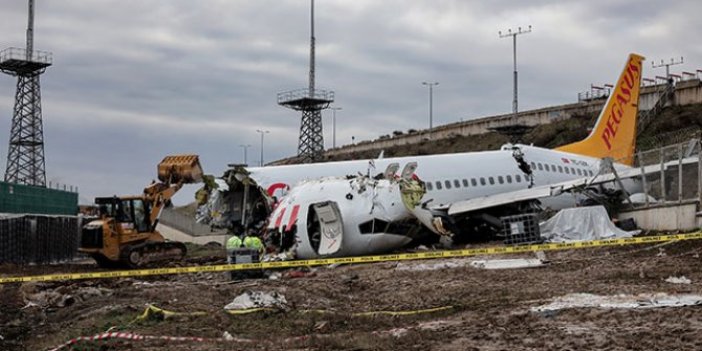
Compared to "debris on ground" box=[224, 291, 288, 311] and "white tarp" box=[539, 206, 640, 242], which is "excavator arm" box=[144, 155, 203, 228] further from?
"debris on ground" box=[224, 291, 288, 311]

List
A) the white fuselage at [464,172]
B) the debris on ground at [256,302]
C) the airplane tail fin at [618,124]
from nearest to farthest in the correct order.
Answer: the debris on ground at [256,302], the white fuselage at [464,172], the airplane tail fin at [618,124]

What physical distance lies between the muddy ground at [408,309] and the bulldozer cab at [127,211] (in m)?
7.04

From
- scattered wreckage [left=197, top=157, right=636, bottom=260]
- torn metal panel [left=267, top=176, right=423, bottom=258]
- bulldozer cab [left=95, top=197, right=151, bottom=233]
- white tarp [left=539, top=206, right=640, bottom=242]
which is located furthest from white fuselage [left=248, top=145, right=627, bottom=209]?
white tarp [left=539, top=206, right=640, bottom=242]

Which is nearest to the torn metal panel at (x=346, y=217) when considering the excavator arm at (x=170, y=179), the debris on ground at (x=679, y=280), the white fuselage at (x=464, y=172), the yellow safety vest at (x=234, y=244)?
the yellow safety vest at (x=234, y=244)

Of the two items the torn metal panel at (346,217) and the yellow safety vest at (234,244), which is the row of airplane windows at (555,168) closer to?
the torn metal panel at (346,217)

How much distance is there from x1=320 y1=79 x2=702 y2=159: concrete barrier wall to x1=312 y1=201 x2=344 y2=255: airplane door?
185 ft

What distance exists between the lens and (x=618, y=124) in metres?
35.4

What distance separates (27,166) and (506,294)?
59.1 metres

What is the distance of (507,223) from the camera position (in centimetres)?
2191

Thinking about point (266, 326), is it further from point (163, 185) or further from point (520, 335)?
point (163, 185)

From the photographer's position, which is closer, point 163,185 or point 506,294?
point 506,294

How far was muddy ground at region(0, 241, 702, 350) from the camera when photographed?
8.56m

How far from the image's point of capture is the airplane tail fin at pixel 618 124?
34969mm

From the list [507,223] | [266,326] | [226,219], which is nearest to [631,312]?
[266,326]
